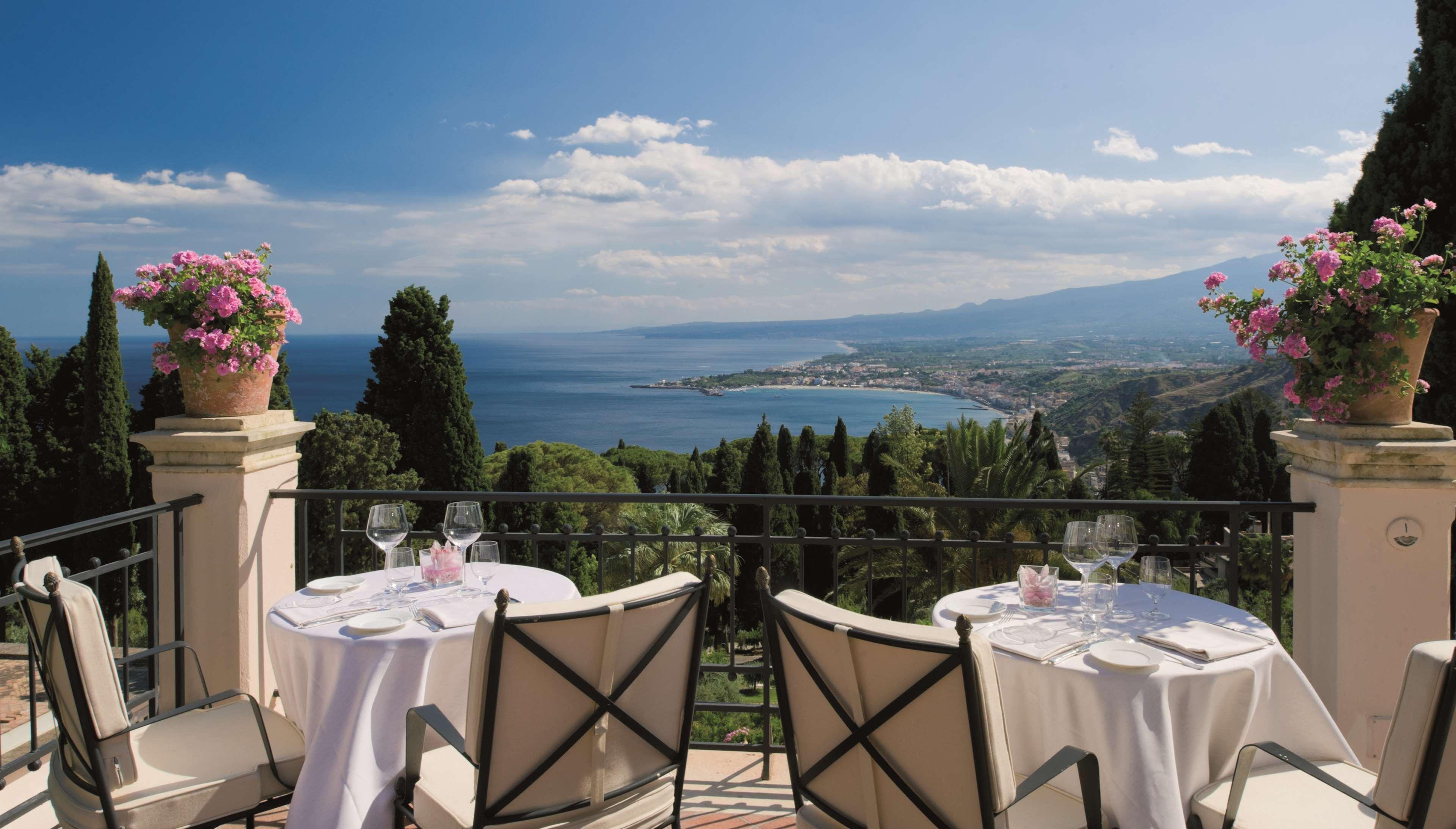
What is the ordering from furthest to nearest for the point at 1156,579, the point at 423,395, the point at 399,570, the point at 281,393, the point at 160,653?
the point at 423,395 → the point at 281,393 → the point at 160,653 → the point at 399,570 → the point at 1156,579

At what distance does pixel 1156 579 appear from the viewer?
253cm

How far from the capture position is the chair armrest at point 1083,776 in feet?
5.69

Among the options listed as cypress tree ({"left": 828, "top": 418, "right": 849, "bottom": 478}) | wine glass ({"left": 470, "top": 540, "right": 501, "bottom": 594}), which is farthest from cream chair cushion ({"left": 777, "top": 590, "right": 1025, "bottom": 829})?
cypress tree ({"left": 828, "top": 418, "right": 849, "bottom": 478})

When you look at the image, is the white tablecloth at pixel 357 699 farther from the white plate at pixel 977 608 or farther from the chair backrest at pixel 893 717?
the white plate at pixel 977 608

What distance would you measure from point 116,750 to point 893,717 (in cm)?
187

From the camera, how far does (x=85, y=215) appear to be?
241ft

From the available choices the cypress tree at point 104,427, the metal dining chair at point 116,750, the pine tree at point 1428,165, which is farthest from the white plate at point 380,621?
the cypress tree at point 104,427

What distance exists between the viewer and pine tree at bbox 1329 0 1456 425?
986 centimetres

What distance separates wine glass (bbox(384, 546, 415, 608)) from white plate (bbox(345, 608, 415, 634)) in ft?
0.76

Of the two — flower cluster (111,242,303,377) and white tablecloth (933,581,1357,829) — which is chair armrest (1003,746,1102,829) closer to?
white tablecloth (933,581,1357,829)

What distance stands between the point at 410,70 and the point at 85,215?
162ft

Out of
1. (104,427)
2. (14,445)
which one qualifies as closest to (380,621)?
(104,427)

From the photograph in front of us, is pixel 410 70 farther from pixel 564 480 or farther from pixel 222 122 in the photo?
pixel 222 122

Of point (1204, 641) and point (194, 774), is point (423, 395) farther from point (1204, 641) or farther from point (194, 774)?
point (1204, 641)
